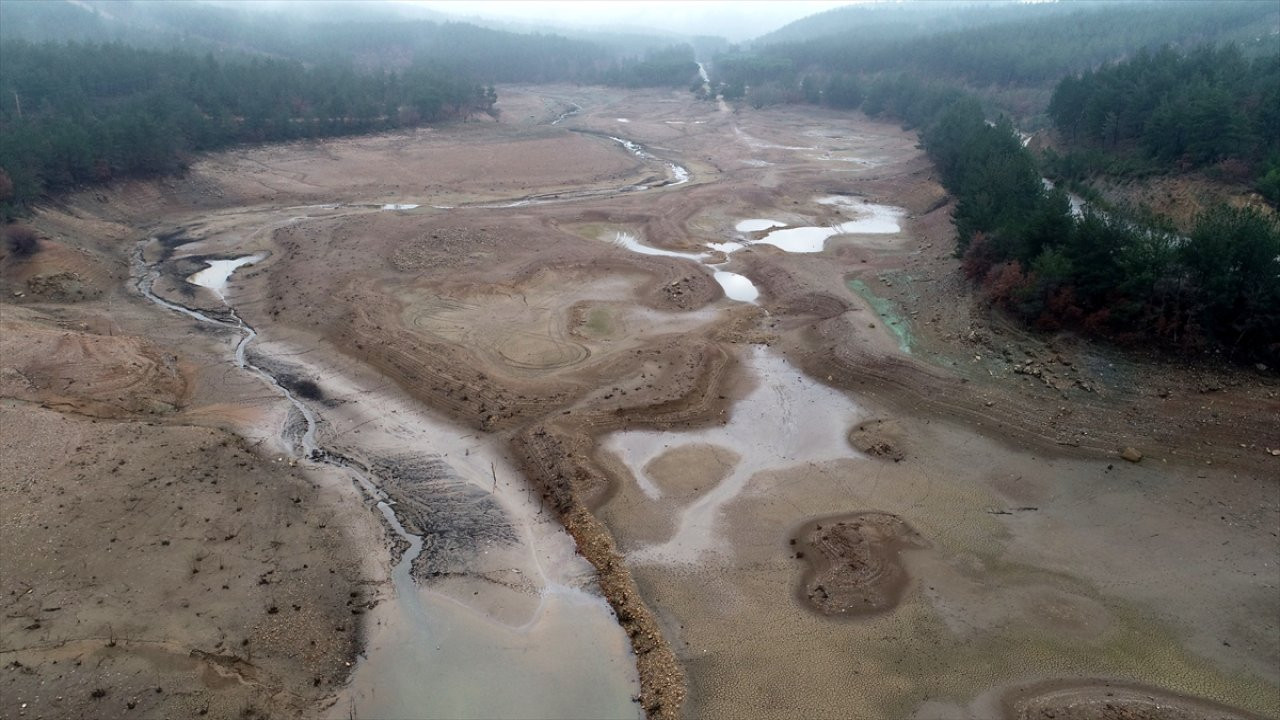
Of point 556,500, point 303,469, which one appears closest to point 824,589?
point 556,500

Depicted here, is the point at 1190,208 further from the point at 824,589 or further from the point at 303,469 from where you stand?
the point at 303,469

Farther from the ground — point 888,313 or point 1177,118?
point 1177,118

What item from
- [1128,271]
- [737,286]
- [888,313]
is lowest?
[737,286]

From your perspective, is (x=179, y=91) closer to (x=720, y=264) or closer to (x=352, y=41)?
(x=720, y=264)

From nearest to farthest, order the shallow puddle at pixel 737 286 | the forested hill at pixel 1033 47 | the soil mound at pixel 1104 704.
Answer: the soil mound at pixel 1104 704 < the shallow puddle at pixel 737 286 < the forested hill at pixel 1033 47

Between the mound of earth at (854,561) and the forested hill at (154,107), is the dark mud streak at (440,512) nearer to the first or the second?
the mound of earth at (854,561)

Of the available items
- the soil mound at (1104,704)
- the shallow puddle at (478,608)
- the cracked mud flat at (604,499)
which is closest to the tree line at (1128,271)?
the cracked mud flat at (604,499)

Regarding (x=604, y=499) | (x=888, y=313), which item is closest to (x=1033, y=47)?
(x=888, y=313)

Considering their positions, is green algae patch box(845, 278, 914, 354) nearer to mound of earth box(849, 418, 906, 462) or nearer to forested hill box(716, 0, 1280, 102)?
mound of earth box(849, 418, 906, 462)
